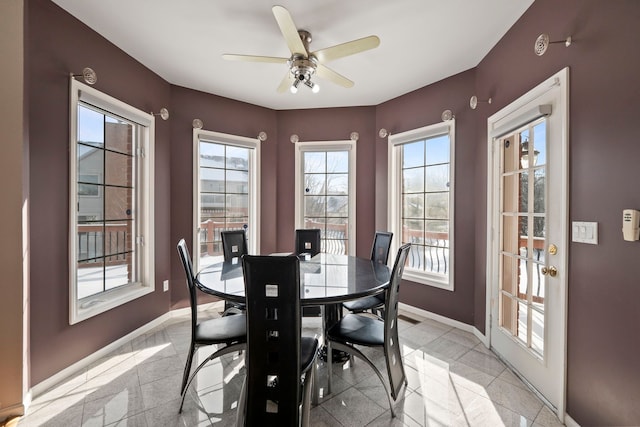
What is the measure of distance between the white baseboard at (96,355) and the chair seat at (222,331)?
3.85 ft

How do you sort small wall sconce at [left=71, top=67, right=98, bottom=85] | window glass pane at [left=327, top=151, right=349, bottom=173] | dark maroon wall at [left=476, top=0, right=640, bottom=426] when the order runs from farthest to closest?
1. window glass pane at [left=327, top=151, right=349, bottom=173]
2. small wall sconce at [left=71, top=67, right=98, bottom=85]
3. dark maroon wall at [left=476, top=0, right=640, bottom=426]

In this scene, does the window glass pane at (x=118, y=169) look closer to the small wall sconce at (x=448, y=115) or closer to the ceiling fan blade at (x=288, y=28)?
the ceiling fan blade at (x=288, y=28)

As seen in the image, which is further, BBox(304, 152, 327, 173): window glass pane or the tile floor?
BBox(304, 152, 327, 173): window glass pane

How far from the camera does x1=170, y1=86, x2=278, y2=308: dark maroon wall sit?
3.41m

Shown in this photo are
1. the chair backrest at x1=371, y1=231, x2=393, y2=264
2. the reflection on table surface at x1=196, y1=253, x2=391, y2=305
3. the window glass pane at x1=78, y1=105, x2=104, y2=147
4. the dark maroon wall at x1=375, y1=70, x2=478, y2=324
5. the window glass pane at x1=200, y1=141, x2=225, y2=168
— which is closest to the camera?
the reflection on table surface at x1=196, y1=253, x2=391, y2=305

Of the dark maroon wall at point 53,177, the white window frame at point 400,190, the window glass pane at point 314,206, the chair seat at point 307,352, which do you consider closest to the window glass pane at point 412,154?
the white window frame at point 400,190

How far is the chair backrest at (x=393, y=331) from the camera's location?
1.78m

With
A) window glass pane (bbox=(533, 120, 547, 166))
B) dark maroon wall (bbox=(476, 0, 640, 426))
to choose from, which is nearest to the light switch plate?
dark maroon wall (bbox=(476, 0, 640, 426))

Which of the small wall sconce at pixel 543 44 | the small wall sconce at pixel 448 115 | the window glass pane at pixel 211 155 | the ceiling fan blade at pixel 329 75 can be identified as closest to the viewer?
the small wall sconce at pixel 543 44

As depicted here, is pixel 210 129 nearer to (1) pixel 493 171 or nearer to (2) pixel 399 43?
(2) pixel 399 43

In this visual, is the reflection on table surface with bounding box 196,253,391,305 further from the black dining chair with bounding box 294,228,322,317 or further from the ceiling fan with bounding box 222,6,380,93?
the ceiling fan with bounding box 222,6,380,93

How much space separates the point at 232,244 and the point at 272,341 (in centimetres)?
172

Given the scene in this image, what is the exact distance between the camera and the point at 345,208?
409cm

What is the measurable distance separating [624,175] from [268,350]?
6.29 feet
